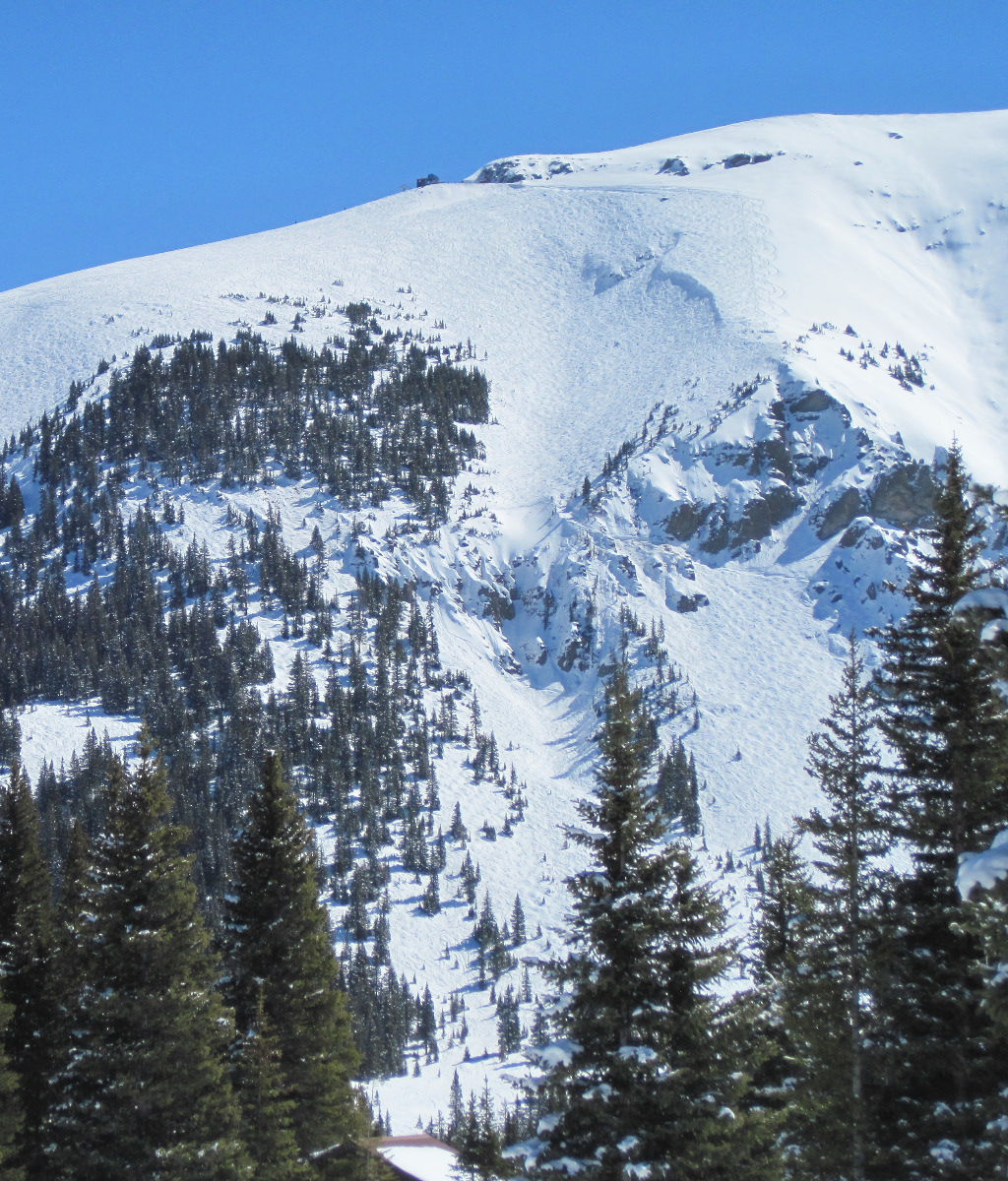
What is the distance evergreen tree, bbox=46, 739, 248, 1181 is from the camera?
24.8 meters

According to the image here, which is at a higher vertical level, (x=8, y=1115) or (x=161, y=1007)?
(x=161, y=1007)

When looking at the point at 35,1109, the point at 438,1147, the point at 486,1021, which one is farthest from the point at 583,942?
the point at 486,1021

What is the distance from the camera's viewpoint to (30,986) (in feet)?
92.1

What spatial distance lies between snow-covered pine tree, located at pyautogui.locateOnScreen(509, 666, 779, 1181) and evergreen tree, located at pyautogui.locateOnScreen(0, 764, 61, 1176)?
1273cm

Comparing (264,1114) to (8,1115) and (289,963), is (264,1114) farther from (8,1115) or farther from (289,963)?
(8,1115)

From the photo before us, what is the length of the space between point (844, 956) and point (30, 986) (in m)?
18.0

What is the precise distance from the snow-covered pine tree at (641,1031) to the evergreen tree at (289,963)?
33.8 ft

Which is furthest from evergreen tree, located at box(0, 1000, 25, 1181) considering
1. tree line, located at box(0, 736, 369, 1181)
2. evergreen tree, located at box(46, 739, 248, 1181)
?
evergreen tree, located at box(46, 739, 248, 1181)

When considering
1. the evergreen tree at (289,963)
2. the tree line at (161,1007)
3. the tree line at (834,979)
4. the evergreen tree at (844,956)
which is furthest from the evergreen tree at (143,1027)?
the evergreen tree at (844,956)

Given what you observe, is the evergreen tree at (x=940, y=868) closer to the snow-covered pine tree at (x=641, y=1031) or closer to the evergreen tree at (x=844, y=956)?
the evergreen tree at (x=844, y=956)

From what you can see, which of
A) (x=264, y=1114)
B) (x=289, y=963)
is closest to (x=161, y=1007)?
(x=264, y=1114)

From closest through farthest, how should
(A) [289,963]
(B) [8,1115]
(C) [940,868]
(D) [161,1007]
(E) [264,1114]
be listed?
(C) [940,868] < (B) [8,1115] < (D) [161,1007] < (E) [264,1114] < (A) [289,963]

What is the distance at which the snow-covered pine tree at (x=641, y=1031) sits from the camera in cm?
1964

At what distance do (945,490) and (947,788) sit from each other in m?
Answer: 5.92
